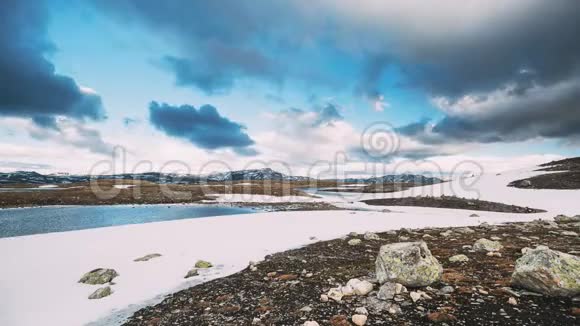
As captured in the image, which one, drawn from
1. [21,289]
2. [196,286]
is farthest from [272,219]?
[21,289]

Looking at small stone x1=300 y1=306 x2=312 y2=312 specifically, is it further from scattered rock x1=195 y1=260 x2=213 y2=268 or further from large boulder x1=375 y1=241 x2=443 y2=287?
scattered rock x1=195 y1=260 x2=213 y2=268

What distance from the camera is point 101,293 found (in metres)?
9.41

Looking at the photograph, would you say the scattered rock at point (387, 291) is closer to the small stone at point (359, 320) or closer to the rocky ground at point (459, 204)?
the small stone at point (359, 320)

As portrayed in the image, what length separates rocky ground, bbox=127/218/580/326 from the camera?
22.0ft

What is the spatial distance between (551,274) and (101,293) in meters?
12.6

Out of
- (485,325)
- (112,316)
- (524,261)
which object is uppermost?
(524,261)

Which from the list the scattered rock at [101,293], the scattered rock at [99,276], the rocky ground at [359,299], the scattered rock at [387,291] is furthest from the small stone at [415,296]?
the scattered rock at [99,276]

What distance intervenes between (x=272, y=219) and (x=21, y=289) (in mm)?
16749

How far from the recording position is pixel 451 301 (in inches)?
291

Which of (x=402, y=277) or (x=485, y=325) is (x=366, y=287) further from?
(x=485, y=325)

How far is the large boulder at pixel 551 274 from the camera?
7.22 meters

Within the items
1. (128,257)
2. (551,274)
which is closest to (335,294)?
(551,274)

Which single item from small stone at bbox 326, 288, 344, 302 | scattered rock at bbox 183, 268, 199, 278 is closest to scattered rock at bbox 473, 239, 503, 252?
small stone at bbox 326, 288, 344, 302

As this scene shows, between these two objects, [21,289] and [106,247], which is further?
[106,247]
